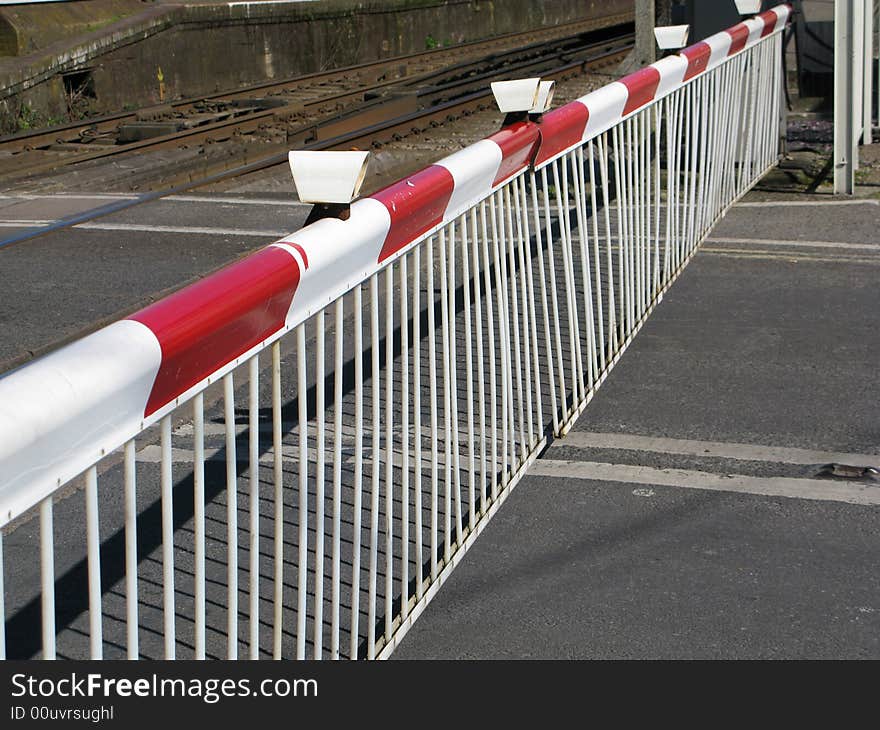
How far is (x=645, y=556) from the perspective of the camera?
398 cm

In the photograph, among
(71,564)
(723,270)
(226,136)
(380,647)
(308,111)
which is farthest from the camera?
(308,111)

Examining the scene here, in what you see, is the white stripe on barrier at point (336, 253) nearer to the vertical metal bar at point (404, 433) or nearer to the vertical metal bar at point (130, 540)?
the vertical metal bar at point (404, 433)

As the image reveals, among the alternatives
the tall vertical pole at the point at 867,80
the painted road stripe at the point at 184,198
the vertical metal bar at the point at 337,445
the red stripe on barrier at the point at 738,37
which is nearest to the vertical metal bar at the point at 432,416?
the vertical metal bar at the point at 337,445

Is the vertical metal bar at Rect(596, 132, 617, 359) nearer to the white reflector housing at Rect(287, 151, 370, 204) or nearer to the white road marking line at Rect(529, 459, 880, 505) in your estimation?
the white road marking line at Rect(529, 459, 880, 505)

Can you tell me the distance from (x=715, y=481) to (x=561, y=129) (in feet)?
4.39

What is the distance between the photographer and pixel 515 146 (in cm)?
400

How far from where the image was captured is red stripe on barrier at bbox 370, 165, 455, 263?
3.04 metres

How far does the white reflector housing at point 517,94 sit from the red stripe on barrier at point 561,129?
0.17 m

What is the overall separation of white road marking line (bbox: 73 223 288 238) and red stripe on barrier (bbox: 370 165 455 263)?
614 centimetres

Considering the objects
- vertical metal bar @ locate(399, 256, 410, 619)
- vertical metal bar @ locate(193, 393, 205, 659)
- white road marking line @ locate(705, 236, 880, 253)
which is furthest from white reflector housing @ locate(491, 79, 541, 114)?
white road marking line @ locate(705, 236, 880, 253)

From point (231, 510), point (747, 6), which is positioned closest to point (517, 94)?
point (231, 510)
